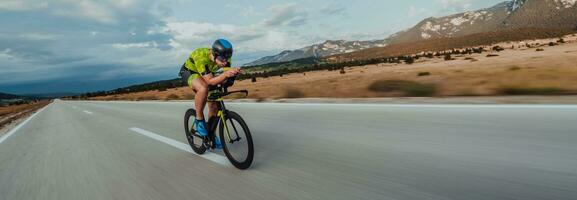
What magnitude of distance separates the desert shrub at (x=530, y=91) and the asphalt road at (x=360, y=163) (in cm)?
273

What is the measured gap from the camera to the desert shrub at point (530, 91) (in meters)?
9.36

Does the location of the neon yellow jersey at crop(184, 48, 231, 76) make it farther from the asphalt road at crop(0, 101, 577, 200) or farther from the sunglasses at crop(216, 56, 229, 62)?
the asphalt road at crop(0, 101, 577, 200)

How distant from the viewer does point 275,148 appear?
20.5 ft

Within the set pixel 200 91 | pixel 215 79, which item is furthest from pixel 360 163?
pixel 200 91

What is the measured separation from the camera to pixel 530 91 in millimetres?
9820

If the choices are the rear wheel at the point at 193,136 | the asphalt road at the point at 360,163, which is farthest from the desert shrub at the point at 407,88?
the rear wheel at the point at 193,136

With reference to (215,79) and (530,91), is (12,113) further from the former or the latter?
(215,79)

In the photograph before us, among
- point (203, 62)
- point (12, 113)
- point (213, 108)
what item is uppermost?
point (203, 62)

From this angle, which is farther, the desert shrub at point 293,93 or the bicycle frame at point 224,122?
the desert shrub at point 293,93

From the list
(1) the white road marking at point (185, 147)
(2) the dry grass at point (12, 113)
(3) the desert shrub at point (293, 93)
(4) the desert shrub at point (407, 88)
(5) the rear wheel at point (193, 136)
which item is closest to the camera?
(1) the white road marking at point (185, 147)

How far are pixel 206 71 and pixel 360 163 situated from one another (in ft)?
6.96

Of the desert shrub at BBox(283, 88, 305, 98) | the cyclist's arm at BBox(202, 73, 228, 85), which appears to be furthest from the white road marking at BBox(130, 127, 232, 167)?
the desert shrub at BBox(283, 88, 305, 98)

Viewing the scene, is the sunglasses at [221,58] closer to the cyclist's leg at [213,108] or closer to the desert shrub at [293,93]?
the cyclist's leg at [213,108]

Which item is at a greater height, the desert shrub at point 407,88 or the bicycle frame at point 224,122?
the bicycle frame at point 224,122
